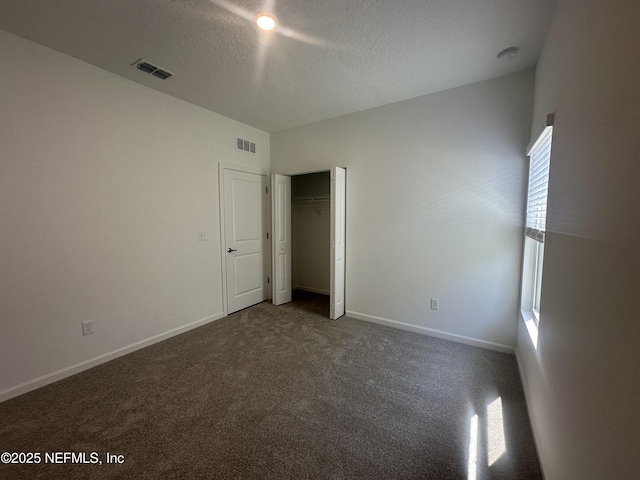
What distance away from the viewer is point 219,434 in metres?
1.68

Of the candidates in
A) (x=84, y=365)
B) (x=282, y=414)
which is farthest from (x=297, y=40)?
(x=84, y=365)

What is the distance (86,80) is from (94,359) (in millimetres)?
2563

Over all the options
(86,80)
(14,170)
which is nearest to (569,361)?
(14,170)

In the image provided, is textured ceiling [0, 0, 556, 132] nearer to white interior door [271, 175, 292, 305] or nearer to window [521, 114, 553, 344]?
window [521, 114, 553, 344]

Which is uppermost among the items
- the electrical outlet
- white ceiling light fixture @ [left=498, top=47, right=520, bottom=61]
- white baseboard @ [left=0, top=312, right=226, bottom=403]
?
white ceiling light fixture @ [left=498, top=47, right=520, bottom=61]

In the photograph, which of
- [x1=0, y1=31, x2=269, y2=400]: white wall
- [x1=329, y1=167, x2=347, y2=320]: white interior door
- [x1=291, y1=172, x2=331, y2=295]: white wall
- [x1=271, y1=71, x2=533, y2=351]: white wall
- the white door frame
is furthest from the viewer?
[x1=291, y1=172, x2=331, y2=295]: white wall

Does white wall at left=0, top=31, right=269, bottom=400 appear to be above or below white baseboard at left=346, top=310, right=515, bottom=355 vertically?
above

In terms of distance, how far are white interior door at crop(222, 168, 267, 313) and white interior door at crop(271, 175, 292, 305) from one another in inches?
11.1

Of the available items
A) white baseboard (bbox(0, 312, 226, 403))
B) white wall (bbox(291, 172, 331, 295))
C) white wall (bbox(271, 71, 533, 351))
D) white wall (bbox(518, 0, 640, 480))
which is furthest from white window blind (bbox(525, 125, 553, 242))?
white baseboard (bbox(0, 312, 226, 403))

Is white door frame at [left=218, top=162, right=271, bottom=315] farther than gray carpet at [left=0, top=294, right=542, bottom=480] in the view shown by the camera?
Yes

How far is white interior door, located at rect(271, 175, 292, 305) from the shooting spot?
4.01m

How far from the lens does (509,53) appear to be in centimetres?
215

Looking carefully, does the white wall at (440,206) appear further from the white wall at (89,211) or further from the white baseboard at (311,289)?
the white wall at (89,211)

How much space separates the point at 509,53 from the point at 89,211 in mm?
3907
